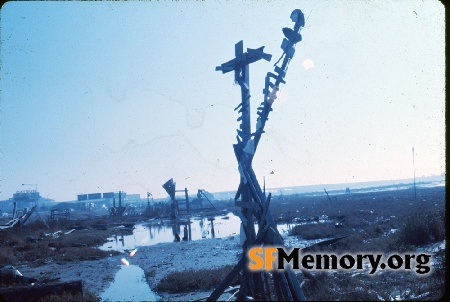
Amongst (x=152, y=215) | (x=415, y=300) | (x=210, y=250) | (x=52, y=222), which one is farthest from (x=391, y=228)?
(x=152, y=215)

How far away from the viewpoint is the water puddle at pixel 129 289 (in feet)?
38.5

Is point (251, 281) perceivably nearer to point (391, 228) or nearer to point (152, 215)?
point (391, 228)

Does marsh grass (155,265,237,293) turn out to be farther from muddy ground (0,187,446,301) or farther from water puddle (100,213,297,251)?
water puddle (100,213,297,251)

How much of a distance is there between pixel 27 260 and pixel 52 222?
24.4m

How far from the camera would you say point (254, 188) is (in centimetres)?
748

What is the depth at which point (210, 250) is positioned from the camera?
2170 centimetres

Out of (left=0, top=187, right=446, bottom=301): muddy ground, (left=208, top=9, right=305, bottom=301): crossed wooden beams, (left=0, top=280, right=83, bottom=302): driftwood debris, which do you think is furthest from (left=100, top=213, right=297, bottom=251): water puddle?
(left=208, top=9, right=305, bottom=301): crossed wooden beams

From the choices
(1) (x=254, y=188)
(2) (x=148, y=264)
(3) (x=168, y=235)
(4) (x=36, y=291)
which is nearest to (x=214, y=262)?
(2) (x=148, y=264)

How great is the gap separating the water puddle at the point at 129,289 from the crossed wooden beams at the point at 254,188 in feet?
17.0

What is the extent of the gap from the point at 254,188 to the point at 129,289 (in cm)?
821

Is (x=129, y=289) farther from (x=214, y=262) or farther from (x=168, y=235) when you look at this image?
(x=168, y=235)

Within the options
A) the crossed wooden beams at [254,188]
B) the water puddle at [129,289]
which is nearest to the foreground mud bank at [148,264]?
the water puddle at [129,289]

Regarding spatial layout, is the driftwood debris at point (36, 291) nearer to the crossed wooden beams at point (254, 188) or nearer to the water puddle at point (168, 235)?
the crossed wooden beams at point (254, 188)

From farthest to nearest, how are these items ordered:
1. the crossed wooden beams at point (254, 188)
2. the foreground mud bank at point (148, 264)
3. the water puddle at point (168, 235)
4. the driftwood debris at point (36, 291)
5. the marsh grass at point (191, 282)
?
1. the water puddle at point (168, 235)
2. the foreground mud bank at point (148, 264)
3. the marsh grass at point (191, 282)
4. the driftwood debris at point (36, 291)
5. the crossed wooden beams at point (254, 188)
